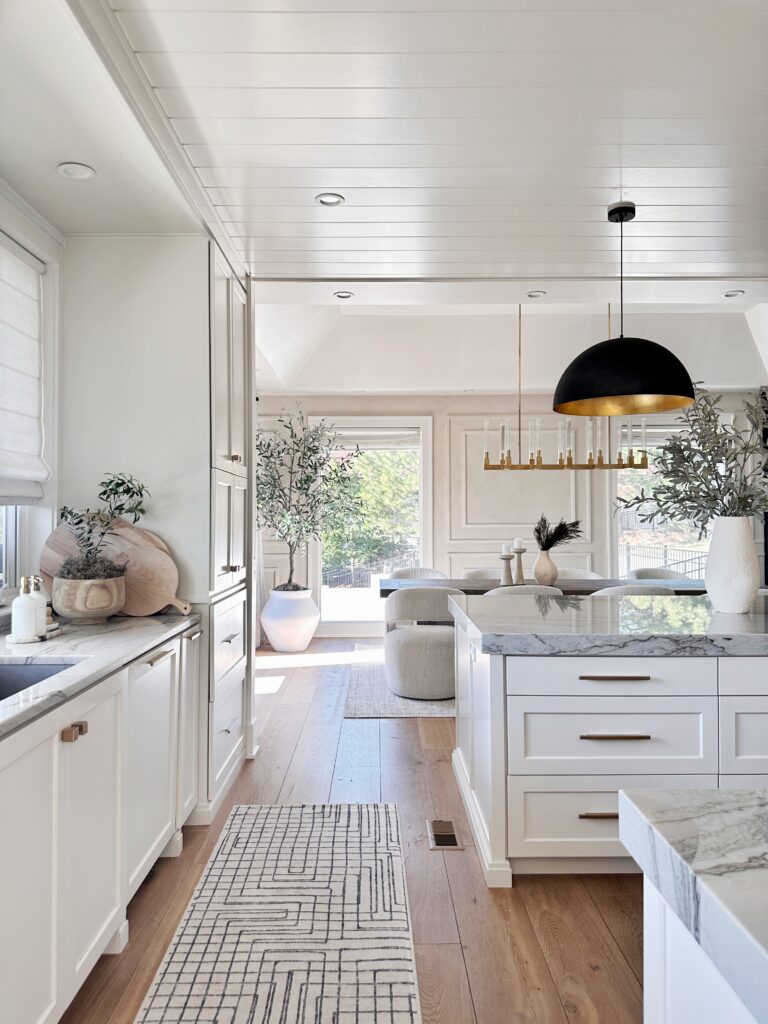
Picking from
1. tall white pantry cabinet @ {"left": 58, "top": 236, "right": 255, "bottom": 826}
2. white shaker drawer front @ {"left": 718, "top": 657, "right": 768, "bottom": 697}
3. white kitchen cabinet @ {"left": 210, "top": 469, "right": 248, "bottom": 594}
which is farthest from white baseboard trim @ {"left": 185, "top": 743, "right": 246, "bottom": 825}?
white shaker drawer front @ {"left": 718, "top": 657, "right": 768, "bottom": 697}

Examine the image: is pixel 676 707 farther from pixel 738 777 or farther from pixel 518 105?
pixel 518 105

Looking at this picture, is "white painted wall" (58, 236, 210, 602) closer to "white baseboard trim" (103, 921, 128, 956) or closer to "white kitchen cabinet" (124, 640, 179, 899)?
"white kitchen cabinet" (124, 640, 179, 899)

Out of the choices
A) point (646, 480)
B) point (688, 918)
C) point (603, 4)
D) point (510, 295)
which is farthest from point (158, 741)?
point (646, 480)

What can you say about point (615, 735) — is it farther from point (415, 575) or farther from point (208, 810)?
point (415, 575)

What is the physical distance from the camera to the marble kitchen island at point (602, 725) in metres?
2.29

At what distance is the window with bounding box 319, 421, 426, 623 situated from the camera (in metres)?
7.39

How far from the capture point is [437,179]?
2557 mm

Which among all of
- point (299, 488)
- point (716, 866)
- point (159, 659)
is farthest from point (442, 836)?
point (299, 488)

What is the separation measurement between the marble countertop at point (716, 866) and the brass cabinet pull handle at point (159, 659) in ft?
5.77

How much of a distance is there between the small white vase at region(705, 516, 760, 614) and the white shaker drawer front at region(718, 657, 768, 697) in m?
0.40

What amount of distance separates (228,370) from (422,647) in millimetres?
2432

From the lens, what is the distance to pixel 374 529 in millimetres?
7434

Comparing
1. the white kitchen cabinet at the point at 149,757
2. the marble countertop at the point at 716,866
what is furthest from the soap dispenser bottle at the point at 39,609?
the marble countertop at the point at 716,866

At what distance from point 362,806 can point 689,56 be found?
113 inches
